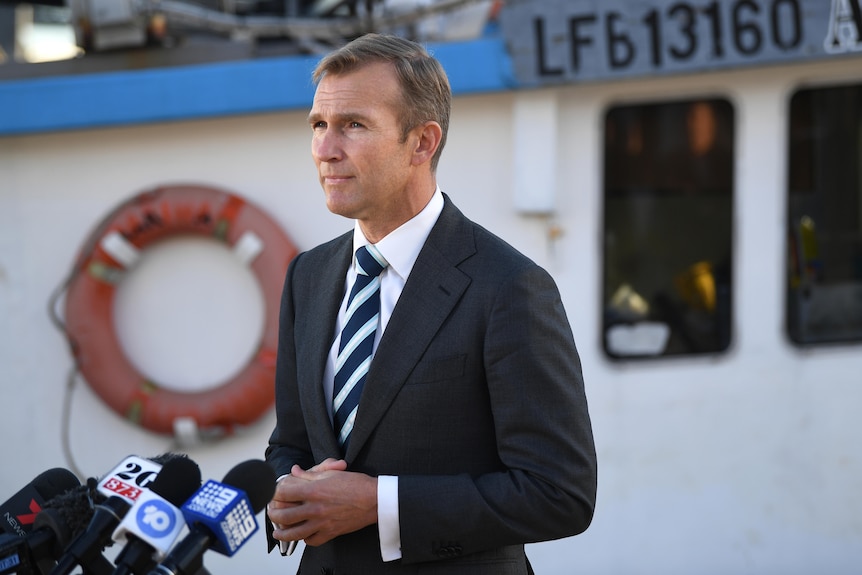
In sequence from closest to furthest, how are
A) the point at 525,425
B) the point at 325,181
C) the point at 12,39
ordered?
1. the point at 525,425
2. the point at 325,181
3. the point at 12,39

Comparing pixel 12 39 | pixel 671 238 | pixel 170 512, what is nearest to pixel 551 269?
pixel 671 238

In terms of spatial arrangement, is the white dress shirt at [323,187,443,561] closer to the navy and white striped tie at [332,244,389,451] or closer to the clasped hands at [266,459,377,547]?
the navy and white striped tie at [332,244,389,451]

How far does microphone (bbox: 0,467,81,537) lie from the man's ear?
2.79 ft

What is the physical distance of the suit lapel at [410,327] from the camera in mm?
1819

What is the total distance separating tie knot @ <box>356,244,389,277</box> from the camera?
1.96m

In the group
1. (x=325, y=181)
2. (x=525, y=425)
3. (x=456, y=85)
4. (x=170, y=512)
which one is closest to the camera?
(x=170, y=512)

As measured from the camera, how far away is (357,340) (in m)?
1.93

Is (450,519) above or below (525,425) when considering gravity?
below

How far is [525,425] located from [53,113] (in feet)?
10.4

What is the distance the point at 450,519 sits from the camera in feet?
5.75

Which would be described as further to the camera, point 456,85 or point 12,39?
point 12,39

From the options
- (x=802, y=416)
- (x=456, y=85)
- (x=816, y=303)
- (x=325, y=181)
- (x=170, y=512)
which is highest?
(x=456, y=85)

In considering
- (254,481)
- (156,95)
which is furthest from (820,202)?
(254,481)

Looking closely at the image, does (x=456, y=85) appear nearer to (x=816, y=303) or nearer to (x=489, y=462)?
(x=816, y=303)
